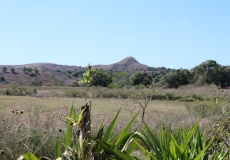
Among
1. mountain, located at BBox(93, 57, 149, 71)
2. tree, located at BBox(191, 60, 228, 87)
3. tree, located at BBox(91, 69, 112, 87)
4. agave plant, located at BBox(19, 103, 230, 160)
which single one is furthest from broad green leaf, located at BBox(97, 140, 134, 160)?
mountain, located at BBox(93, 57, 149, 71)

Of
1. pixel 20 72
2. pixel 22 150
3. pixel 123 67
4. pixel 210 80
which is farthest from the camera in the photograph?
pixel 123 67

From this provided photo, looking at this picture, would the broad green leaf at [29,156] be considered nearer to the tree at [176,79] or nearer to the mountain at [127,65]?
the tree at [176,79]

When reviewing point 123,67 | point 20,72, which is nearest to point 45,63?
point 123,67

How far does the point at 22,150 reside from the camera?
5.29 metres

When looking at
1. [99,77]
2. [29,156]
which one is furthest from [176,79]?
[29,156]

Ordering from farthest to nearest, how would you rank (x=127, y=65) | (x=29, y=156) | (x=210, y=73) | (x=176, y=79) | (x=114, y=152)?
(x=127, y=65) < (x=176, y=79) < (x=210, y=73) < (x=114, y=152) < (x=29, y=156)

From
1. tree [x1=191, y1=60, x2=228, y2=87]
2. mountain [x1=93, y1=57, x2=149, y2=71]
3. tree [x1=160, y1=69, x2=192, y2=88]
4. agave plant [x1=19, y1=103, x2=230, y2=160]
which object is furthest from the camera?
mountain [x1=93, y1=57, x2=149, y2=71]

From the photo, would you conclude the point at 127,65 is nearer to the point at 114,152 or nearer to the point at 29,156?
the point at 114,152

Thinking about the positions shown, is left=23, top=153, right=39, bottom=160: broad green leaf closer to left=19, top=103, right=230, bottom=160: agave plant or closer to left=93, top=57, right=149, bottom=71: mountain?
left=19, top=103, right=230, bottom=160: agave plant

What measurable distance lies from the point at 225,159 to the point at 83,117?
1414 mm

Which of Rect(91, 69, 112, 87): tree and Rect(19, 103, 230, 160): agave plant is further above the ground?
Rect(91, 69, 112, 87): tree

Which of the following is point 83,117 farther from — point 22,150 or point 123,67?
point 123,67

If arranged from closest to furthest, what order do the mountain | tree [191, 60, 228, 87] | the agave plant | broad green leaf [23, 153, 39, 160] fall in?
the agave plant, broad green leaf [23, 153, 39, 160], tree [191, 60, 228, 87], the mountain

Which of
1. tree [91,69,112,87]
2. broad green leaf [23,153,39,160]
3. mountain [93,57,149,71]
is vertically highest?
mountain [93,57,149,71]
